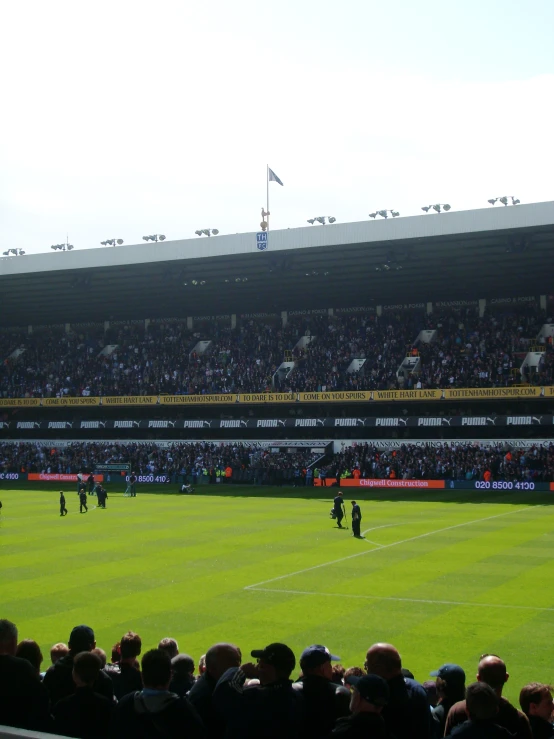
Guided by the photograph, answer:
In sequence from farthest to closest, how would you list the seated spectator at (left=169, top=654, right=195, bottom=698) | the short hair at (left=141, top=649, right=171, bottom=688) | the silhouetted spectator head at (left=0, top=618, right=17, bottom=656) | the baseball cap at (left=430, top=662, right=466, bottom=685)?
the seated spectator at (left=169, top=654, right=195, bottom=698), the baseball cap at (left=430, top=662, right=466, bottom=685), the silhouetted spectator head at (left=0, top=618, right=17, bottom=656), the short hair at (left=141, top=649, right=171, bottom=688)

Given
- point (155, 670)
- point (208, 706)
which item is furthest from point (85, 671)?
point (208, 706)

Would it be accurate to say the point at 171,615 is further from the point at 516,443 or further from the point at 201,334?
the point at 201,334

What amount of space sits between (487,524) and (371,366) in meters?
32.3

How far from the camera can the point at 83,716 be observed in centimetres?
672

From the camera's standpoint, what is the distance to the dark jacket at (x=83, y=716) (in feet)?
21.9

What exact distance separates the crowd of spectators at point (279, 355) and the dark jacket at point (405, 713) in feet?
176

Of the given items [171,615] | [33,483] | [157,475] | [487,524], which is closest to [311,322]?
[157,475]

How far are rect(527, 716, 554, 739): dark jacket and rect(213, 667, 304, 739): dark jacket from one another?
5.89 ft

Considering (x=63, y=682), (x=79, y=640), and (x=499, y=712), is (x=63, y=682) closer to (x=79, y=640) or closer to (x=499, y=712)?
(x=79, y=640)

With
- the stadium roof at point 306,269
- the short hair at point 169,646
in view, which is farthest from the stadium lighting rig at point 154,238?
the short hair at point 169,646

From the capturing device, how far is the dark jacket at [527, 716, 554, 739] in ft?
21.9

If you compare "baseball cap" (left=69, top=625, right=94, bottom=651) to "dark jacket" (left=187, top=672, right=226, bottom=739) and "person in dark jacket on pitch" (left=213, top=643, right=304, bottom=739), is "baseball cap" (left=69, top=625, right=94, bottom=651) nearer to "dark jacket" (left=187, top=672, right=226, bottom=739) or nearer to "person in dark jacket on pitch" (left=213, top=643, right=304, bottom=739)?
"dark jacket" (left=187, top=672, right=226, bottom=739)

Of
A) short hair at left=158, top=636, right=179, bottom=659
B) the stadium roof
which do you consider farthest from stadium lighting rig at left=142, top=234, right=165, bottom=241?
short hair at left=158, top=636, right=179, bottom=659

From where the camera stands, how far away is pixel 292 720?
20.5ft
